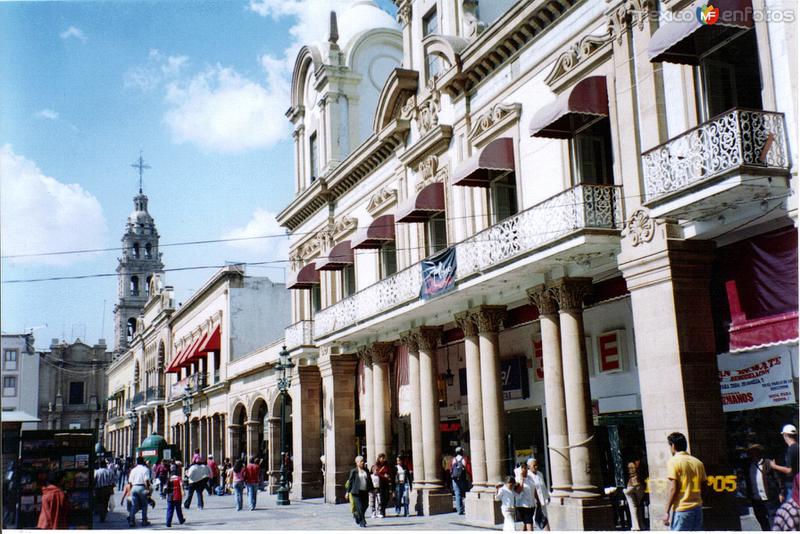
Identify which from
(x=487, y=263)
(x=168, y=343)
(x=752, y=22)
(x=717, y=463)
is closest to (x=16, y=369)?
(x=487, y=263)

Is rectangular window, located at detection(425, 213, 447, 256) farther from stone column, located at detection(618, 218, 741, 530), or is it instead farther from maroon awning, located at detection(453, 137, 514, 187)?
stone column, located at detection(618, 218, 741, 530)

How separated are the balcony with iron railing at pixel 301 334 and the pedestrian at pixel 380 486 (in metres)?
7.37

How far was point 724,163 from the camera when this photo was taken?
11531mm

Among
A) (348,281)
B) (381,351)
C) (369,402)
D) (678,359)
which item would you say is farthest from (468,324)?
(348,281)

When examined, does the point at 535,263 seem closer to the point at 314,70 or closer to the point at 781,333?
the point at 781,333

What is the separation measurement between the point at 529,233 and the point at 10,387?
1095 cm

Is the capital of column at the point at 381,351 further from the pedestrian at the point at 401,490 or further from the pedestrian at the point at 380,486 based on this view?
the pedestrian at the point at 380,486

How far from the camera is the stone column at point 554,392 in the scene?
633 inches

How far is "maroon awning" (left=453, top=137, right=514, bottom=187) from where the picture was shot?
17750 millimetres

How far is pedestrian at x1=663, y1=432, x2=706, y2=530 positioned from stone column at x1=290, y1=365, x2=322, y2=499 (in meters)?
20.0

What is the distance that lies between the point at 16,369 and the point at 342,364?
11337 millimetres

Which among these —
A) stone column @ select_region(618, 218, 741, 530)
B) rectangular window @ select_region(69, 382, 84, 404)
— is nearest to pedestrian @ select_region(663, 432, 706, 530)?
stone column @ select_region(618, 218, 741, 530)

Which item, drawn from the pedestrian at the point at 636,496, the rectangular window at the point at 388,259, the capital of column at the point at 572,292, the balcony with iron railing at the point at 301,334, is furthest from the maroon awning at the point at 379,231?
the pedestrian at the point at 636,496

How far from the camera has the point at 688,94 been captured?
523 inches
